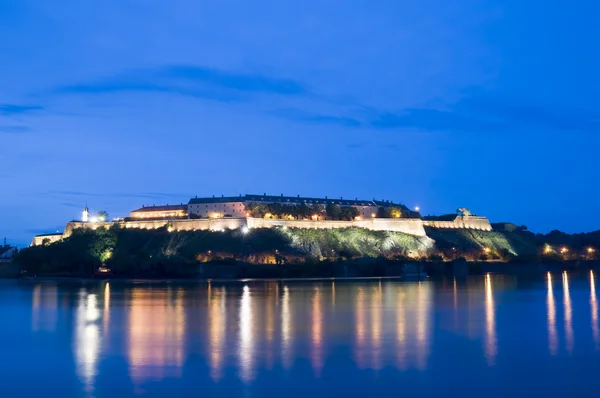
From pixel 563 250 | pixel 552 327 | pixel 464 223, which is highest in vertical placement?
pixel 464 223

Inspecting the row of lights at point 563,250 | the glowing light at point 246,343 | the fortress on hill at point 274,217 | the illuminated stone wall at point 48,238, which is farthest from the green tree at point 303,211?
the glowing light at point 246,343

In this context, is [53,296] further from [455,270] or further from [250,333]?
[455,270]

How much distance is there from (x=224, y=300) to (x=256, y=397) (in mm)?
23552

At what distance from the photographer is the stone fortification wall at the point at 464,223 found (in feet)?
304

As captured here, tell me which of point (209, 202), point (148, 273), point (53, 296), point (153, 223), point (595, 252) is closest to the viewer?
point (53, 296)

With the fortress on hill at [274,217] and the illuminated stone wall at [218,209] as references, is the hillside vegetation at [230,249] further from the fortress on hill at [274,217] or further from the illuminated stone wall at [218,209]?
the illuminated stone wall at [218,209]

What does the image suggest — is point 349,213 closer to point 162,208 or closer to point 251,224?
point 251,224

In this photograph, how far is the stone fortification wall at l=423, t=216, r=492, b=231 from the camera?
304ft

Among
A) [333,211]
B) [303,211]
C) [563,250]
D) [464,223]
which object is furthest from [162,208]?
[563,250]

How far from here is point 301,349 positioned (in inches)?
749

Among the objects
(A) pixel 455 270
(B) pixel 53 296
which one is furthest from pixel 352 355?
(A) pixel 455 270

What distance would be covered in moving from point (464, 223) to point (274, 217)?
1034 inches

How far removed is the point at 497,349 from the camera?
62.6ft

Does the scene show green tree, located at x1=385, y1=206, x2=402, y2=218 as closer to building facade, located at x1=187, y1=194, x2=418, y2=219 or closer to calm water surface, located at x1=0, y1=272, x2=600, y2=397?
building facade, located at x1=187, y1=194, x2=418, y2=219
